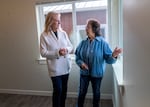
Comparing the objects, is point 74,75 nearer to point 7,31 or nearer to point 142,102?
Result: point 7,31

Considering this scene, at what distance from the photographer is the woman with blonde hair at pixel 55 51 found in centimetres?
242

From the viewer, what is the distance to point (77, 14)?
3262mm

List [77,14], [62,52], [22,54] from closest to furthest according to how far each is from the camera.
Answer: [62,52]
[77,14]
[22,54]

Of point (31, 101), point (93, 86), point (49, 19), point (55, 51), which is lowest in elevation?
point (31, 101)

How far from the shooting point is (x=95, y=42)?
247 centimetres

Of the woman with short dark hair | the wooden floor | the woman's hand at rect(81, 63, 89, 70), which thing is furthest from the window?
the wooden floor

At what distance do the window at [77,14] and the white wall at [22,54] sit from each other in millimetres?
183

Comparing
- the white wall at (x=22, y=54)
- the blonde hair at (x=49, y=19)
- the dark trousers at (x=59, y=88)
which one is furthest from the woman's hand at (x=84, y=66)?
the white wall at (x=22, y=54)

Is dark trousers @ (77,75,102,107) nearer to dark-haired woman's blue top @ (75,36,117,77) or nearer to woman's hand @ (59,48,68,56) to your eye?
dark-haired woman's blue top @ (75,36,117,77)

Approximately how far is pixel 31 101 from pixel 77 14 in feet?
5.75

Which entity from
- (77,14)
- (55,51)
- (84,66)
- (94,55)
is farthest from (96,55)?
(77,14)

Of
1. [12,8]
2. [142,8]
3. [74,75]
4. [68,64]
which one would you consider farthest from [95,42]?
[12,8]

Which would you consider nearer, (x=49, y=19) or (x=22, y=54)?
(x=49, y=19)

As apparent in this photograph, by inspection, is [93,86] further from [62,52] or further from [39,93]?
[39,93]
